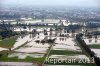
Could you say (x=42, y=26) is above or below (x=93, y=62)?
below

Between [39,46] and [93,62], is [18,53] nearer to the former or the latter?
[39,46]

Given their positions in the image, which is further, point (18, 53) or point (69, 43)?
point (69, 43)

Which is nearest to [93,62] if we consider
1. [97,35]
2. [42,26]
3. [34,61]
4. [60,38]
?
A: [34,61]

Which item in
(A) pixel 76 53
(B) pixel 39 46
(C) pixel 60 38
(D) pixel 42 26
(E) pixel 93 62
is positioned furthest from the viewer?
(D) pixel 42 26

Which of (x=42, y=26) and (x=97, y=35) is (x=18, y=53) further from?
(x=42, y=26)

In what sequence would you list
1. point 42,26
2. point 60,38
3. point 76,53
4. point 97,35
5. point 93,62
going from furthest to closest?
point 42,26 < point 97,35 < point 60,38 < point 76,53 < point 93,62

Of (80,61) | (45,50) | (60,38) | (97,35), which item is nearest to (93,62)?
(80,61)
